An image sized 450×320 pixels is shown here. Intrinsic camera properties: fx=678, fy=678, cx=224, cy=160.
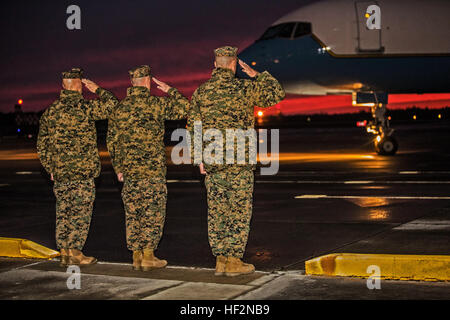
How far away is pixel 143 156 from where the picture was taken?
665cm

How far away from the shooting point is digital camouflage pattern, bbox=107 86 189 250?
6.63 meters

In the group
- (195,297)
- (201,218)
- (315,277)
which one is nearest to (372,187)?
(201,218)

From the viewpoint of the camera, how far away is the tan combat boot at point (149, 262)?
6.59m

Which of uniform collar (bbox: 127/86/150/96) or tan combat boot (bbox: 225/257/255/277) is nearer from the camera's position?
tan combat boot (bbox: 225/257/255/277)

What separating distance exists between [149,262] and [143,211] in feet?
1.64

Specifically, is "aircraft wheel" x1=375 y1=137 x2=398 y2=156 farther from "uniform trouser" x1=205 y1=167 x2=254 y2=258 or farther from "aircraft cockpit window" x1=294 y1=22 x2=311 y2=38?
"uniform trouser" x1=205 y1=167 x2=254 y2=258

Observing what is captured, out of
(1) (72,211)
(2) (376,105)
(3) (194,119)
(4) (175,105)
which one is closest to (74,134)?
(1) (72,211)

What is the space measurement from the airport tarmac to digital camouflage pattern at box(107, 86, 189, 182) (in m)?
1.11

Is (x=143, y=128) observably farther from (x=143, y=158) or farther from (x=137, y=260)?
(x=137, y=260)

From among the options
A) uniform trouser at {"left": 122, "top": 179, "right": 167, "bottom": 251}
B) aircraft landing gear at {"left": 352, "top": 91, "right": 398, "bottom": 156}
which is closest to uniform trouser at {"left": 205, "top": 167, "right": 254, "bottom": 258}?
uniform trouser at {"left": 122, "top": 179, "right": 167, "bottom": 251}

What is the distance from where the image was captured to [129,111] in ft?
22.1

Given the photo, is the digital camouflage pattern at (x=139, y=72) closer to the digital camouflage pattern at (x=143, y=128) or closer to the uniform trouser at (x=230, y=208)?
the digital camouflage pattern at (x=143, y=128)

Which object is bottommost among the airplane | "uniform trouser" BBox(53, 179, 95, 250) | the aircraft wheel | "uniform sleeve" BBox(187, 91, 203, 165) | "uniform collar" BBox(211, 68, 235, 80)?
"uniform trouser" BBox(53, 179, 95, 250)
